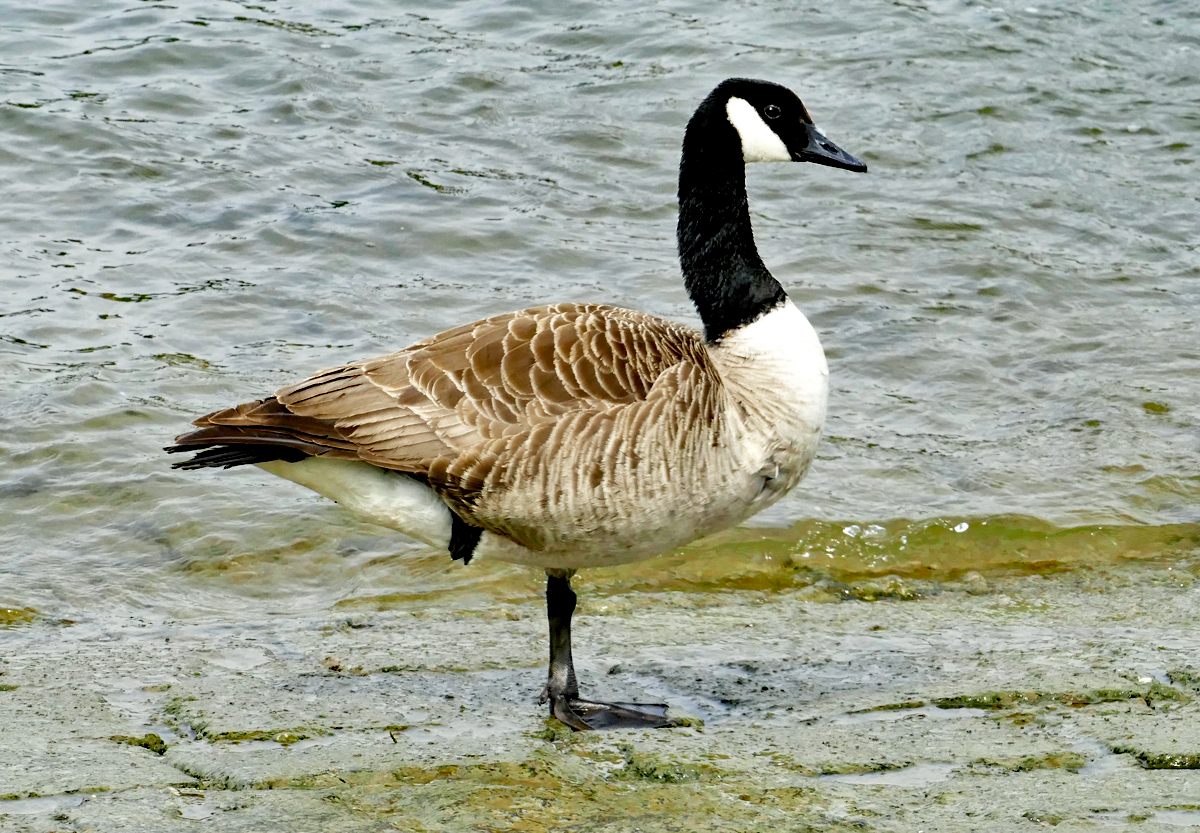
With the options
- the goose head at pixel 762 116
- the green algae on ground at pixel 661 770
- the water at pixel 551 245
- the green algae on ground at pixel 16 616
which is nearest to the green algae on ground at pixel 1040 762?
the green algae on ground at pixel 661 770

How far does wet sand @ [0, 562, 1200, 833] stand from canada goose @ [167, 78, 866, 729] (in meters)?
0.54

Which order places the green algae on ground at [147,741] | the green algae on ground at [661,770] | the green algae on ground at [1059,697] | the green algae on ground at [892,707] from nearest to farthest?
the green algae on ground at [661,770], the green algae on ground at [147,741], the green algae on ground at [1059,697], the green algae on ground at [892,707]

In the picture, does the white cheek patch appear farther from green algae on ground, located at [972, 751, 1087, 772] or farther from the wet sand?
green algae on ground, located at [972, 751, 1087, 772]

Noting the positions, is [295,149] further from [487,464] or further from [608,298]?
[487,464]

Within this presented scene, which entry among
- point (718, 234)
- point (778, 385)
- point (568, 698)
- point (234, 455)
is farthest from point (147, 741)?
point (718, 234)

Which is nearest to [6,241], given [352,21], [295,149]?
[295,149]

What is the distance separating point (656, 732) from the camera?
17.1 feet

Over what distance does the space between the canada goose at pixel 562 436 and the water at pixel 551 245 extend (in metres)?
1.76

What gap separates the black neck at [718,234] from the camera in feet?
19.3

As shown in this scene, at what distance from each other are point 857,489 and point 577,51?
747cm

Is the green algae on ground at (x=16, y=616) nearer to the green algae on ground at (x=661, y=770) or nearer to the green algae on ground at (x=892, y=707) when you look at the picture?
the green algae on ground at (x=661, y=770)

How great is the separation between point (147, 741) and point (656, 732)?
1763mm

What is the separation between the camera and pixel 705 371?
5477 mm

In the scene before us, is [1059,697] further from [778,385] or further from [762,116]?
[762,116]
